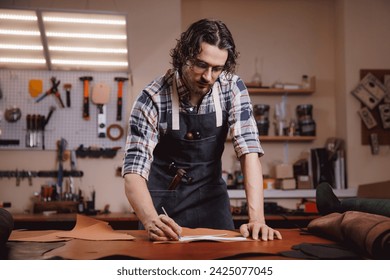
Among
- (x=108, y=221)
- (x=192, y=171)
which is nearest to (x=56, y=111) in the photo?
(x=108, y=221)

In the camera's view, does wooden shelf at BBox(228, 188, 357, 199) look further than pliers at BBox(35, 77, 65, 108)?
Yes

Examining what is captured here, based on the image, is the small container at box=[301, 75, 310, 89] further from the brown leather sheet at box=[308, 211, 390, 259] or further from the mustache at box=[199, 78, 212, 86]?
the brown leather sheet at box=[308, 211, 390, 259]

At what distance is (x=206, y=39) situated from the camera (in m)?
1.68

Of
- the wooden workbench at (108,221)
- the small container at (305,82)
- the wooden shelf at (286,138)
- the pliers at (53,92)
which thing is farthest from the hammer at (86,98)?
the small container at (305,82)

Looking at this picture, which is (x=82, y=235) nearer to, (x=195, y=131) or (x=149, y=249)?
(x=149, y=249)

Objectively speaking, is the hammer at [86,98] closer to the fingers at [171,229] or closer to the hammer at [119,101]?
the hammer at [119,101]

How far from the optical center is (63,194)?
352 centimetres

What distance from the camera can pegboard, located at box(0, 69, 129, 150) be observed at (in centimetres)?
361

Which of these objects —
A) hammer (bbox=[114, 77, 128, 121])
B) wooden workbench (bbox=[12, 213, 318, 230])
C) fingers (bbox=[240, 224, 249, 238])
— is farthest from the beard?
hammer (bbox=[114, 77, 128, 121])

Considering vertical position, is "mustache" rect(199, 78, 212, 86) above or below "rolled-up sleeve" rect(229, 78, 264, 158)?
above

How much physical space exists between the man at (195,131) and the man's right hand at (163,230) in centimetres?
35

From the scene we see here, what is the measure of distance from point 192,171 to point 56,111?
206 cm

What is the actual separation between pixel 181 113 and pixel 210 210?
40cm

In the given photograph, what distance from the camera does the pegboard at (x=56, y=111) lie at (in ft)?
11.9
